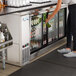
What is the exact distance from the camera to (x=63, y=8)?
553cm

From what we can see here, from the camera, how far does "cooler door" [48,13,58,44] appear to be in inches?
199

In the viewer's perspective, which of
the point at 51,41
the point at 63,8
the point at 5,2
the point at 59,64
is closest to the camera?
the point at 59,64

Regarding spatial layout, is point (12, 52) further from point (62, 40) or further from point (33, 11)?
point (62, 40)

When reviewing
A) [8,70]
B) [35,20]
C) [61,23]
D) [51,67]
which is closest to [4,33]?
[8,70]

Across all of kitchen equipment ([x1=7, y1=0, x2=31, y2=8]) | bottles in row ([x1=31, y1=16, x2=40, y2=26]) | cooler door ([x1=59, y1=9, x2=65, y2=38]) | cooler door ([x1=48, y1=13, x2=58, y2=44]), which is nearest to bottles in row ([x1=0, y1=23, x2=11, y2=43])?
kitchen equipment ([x1=7, y1=0, x2=31, y2=8])

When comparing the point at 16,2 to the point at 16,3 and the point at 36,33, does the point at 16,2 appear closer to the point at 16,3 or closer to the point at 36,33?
the point at 16,3

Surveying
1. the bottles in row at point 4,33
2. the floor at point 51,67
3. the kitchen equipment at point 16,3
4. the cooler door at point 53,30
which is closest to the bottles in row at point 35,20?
the kitchen equipment at point 16,3

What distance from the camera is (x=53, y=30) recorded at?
5.22 meters

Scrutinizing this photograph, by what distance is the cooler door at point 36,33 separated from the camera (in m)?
4.40

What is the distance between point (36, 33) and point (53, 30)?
2.67ft

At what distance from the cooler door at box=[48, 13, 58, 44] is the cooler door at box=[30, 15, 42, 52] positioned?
45 centimetres

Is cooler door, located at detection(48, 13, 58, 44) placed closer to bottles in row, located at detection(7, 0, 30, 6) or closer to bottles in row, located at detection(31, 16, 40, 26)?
bottles in row, located at detection(31, 16, 40, 26)

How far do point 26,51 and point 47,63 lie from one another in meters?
0.50

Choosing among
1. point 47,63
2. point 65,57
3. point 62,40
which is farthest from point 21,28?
point 62,40
